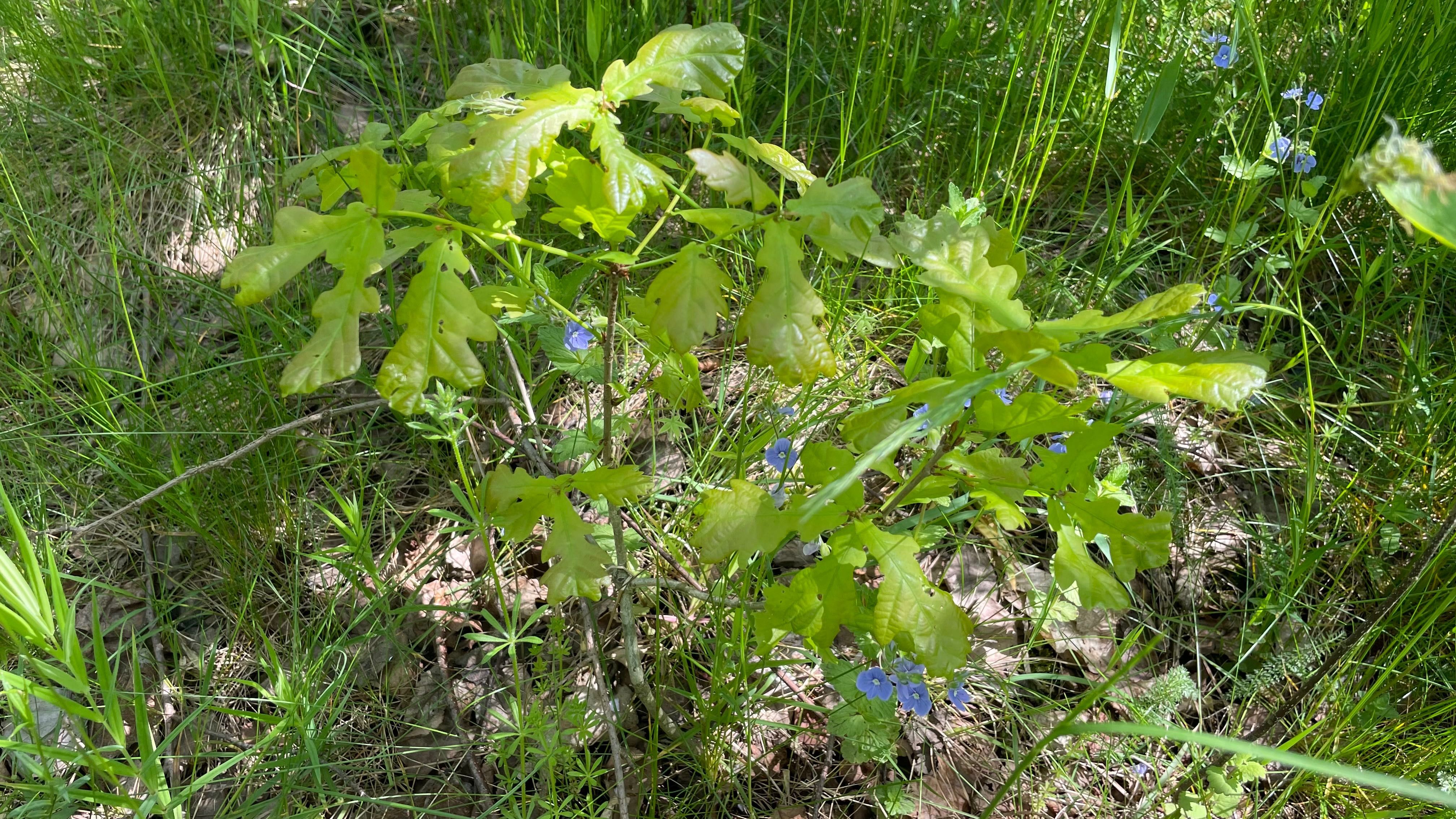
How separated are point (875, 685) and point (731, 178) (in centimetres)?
90

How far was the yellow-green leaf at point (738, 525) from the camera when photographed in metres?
1.32

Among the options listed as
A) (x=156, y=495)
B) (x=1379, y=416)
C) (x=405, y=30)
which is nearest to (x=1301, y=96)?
(x=1379, y=416)

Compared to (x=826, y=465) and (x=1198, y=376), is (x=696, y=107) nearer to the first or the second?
(x=826, y=465)

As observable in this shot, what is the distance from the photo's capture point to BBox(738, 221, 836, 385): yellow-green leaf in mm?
1206

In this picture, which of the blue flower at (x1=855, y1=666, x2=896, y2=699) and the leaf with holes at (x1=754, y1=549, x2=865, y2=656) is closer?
the leaf with holes at (x1=754, y1=549, x2=865, y2=656)

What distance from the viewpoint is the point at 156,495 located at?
187 centimetres

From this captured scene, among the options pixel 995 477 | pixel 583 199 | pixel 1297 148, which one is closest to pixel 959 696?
pixel 995 477

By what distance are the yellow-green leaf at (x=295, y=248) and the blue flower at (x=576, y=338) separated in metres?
0.72

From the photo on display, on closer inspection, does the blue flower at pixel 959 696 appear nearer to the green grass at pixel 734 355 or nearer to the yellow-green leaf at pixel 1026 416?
the green grass at pixel 734 355

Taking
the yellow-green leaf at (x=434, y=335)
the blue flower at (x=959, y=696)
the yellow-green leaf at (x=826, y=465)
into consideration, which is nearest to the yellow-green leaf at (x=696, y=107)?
the yellow-green leaf at (x=434, y=335)

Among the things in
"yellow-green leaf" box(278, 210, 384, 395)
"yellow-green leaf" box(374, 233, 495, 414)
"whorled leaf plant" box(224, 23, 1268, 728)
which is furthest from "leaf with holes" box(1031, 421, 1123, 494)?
"yellow-green leaf" box(278, 210, 384, 395)

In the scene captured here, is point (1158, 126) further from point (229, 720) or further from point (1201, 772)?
point (229, 720)

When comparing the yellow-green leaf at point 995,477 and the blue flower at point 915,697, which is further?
the blue flower at point 915,697

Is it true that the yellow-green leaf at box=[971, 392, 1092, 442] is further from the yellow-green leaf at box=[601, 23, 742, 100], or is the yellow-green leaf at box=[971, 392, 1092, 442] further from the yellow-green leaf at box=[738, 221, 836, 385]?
the yellow-green leaf at box=[601, 23, 742, 100]
